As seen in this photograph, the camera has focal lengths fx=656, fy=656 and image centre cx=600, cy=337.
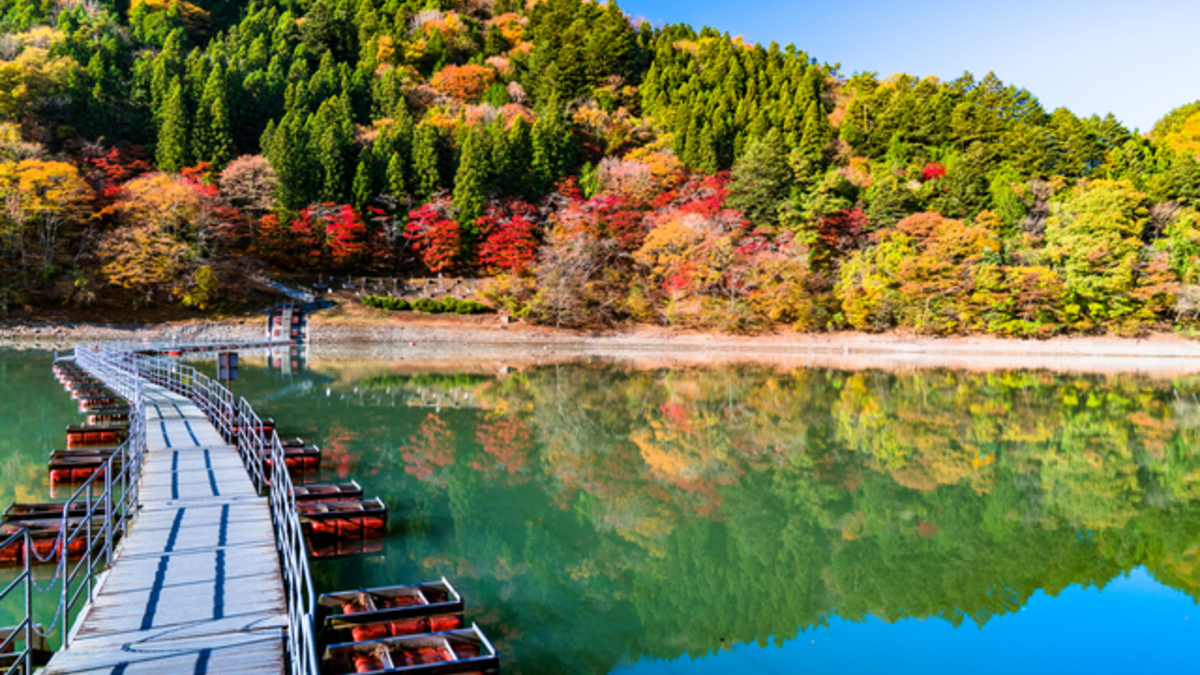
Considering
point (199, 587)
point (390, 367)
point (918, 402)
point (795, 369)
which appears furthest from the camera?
point (795, 369)

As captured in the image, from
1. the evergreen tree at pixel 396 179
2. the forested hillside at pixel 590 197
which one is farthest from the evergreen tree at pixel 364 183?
the evergreen tree at pixel 396 179

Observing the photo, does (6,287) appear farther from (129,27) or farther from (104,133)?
(129,27)

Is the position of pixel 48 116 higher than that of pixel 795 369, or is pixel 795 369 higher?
pixel 48 116

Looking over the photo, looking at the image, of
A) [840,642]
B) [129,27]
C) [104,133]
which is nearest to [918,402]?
[840,642]

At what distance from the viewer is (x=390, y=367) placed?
24.5 m

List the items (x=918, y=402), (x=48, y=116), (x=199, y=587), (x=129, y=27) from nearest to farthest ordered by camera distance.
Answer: (x=199, y=587) < (x=918, y=402) < (x=48, y=116) < (x=129, y=27)

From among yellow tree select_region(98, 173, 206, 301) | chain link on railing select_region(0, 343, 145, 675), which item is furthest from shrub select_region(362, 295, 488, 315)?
chain link on railing select_region(0, 343, 145, 675)

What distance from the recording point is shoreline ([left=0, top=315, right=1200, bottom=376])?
29203 mm

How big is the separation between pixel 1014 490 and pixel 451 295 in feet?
102

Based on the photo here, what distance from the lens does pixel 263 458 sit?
813cm

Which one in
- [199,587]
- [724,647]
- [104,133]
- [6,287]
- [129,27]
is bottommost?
[724,647]

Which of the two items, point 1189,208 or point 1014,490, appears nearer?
point 1014,490

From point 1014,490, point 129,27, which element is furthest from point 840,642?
point 129,27

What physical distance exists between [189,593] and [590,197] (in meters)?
41.4
